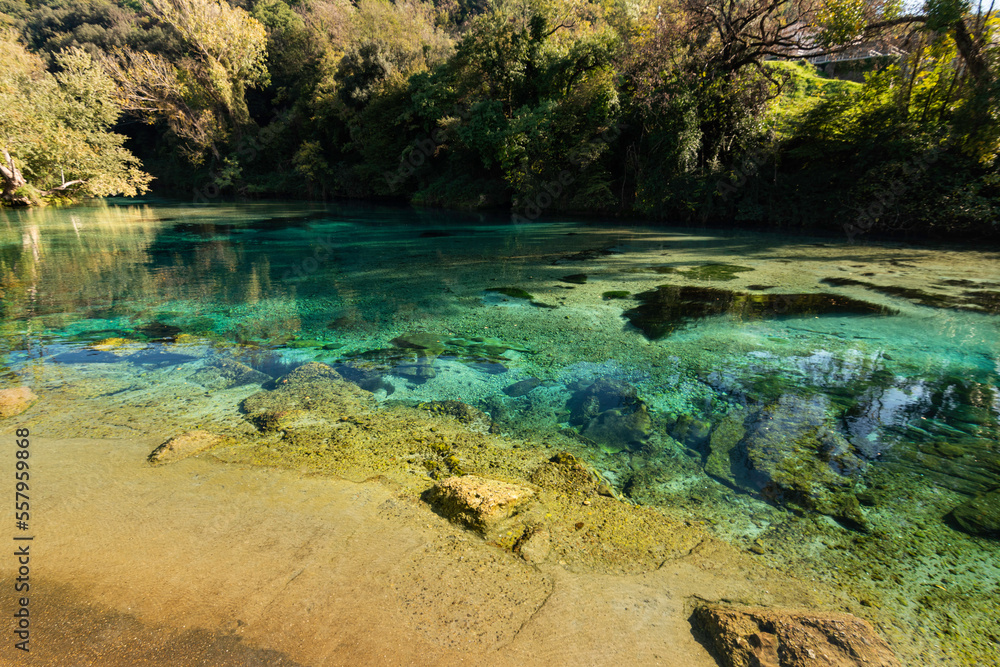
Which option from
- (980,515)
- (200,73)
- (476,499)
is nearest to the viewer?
(476,499)

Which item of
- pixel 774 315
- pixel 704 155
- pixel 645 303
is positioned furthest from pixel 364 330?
pixel 704 155

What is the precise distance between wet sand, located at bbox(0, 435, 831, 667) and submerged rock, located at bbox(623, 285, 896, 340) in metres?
4.43

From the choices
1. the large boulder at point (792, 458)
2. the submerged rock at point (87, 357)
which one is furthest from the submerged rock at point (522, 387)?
the submerged rock at point (87, 357)

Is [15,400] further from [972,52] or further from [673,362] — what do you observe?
[972,52]

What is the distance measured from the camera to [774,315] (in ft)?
23.6

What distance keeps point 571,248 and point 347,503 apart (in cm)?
1135

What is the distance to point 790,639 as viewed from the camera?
204cm

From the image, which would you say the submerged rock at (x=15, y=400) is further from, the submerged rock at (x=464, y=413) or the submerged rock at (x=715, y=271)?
the submerged rock at (x=715, y=271)

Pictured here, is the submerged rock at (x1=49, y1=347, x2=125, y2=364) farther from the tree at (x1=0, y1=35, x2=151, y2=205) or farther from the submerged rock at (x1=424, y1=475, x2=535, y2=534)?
the tree at (x1=0, y1=35, x2=151, y2=205)

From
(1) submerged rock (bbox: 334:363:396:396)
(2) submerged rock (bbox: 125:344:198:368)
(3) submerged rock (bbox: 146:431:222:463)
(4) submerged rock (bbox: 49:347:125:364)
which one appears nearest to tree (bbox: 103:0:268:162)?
(4) submerged rock (bbox: 49:347:125:364)

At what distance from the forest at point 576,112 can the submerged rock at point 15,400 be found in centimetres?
1754

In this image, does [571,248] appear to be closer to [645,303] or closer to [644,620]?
[645,303]

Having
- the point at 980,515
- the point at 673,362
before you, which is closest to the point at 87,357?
the point at 673,362

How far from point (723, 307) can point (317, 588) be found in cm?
716
